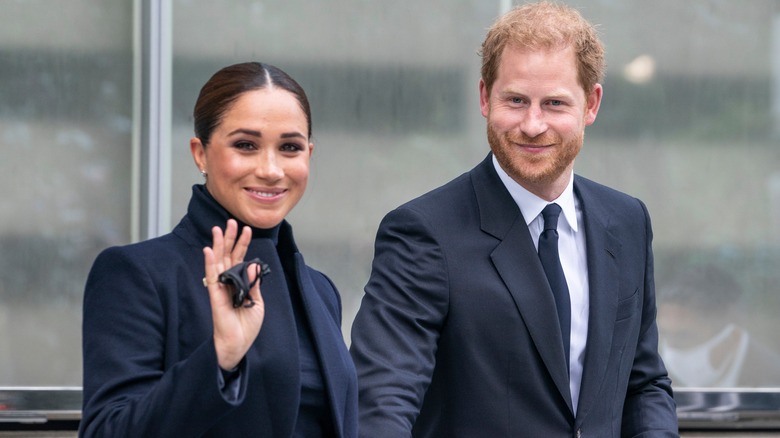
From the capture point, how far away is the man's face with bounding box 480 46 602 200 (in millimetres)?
3320

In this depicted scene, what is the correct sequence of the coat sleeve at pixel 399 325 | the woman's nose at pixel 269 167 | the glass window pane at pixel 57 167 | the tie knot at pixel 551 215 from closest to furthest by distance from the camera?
1. the woman's nose at pixel 269 167
2. the coat sleeve at pixel 399 325
3. the tie knot at pixel 551 215
4. the glass window pane at pixel 57 167

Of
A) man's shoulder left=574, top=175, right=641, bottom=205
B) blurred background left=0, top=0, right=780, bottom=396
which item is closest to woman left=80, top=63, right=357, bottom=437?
man's shoulder left=574, top=175, right=641, bottom=205

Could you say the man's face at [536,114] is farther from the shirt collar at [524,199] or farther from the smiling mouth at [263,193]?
the smiling mouth at [263,193]

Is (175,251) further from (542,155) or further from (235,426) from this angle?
(542,155)

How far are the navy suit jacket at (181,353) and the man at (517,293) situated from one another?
443 millimetres

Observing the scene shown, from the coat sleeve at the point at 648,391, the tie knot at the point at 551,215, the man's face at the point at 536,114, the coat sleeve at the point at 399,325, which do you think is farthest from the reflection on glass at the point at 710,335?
the coat sleeve at the point at 399,325

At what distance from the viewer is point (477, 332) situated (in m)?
3.25

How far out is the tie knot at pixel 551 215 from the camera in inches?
135

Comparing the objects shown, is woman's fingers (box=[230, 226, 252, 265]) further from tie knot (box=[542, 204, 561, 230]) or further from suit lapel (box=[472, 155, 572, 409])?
tie knot (box=[542, 204, 561, 230])

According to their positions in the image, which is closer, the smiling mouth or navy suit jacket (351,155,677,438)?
the smiling mouth

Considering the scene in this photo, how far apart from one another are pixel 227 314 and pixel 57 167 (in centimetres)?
328

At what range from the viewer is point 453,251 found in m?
3.32

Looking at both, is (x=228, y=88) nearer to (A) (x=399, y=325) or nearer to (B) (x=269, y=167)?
(B) (x=269, y=167)

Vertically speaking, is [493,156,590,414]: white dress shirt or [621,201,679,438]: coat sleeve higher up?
[493,156,590,414]: white dress shirt
